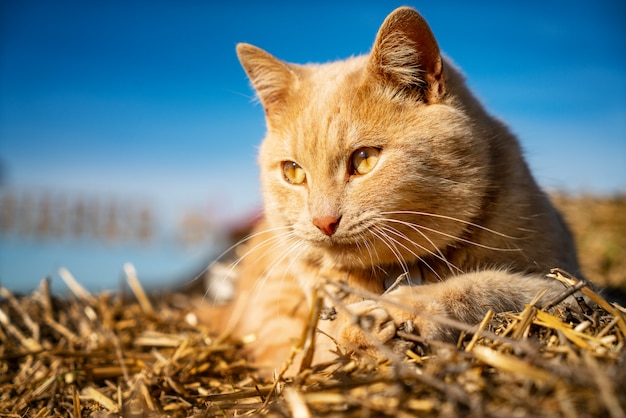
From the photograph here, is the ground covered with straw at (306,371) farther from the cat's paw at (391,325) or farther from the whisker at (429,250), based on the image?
the whisker at (429,250)

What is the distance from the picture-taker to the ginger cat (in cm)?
174

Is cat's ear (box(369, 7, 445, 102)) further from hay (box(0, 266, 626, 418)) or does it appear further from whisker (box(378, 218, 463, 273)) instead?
hay (box(0, 266, 626, 418))

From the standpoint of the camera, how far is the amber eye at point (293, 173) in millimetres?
2074

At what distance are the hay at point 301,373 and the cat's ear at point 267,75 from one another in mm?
1259

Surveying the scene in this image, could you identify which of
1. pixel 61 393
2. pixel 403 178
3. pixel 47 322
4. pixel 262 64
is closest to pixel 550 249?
pixel 403 178

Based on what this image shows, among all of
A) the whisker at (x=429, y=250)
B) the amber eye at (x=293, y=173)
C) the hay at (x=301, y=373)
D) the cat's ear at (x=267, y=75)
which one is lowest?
the hay at (x=301, y=373)

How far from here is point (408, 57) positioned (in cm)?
194

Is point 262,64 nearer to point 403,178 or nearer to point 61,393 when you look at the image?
point 403,178

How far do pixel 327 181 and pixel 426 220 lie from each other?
411 mm

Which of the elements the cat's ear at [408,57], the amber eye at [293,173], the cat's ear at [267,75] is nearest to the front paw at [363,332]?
the amber eye at [293,173]

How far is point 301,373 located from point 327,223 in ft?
1.92

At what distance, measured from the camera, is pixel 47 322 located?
2928mm

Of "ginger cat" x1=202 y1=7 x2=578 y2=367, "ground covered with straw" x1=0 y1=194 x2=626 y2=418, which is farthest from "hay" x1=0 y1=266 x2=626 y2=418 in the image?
"ginger cat" x1=202 y1=7 x2=578 y2=367

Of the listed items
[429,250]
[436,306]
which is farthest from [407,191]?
[436,306]
